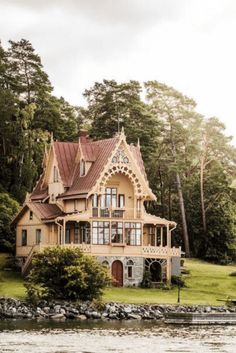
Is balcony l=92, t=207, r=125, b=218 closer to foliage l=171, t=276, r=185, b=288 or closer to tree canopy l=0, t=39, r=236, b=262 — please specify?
foliage l=171, t=276, r=185, b=288

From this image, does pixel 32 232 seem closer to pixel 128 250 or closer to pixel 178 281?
pixel 128 250

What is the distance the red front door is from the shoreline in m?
11.6

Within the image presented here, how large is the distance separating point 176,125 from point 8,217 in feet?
63.4

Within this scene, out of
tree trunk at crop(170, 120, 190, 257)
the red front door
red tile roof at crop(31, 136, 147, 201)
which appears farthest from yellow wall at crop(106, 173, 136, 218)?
tree trunk at crop(170, 120, 190, 257)

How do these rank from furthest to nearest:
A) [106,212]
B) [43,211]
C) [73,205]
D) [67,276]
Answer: [43,211], [73,205], [106,212], [67,276]

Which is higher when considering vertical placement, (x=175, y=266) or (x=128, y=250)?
(x=128, y=250)

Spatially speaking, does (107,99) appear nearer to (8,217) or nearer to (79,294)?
(8,217)

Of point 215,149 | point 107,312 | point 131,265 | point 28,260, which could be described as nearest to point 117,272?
point 131,265

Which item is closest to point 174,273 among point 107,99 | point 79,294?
point 79,294

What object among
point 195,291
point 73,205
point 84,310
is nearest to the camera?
point 84,310

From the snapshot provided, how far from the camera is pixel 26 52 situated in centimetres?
9138

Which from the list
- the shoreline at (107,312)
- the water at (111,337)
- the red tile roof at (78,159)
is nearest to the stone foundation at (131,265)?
the red tile roof at (78,159)

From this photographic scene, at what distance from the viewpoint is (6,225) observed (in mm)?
79062

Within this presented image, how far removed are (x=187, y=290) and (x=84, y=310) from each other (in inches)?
519
